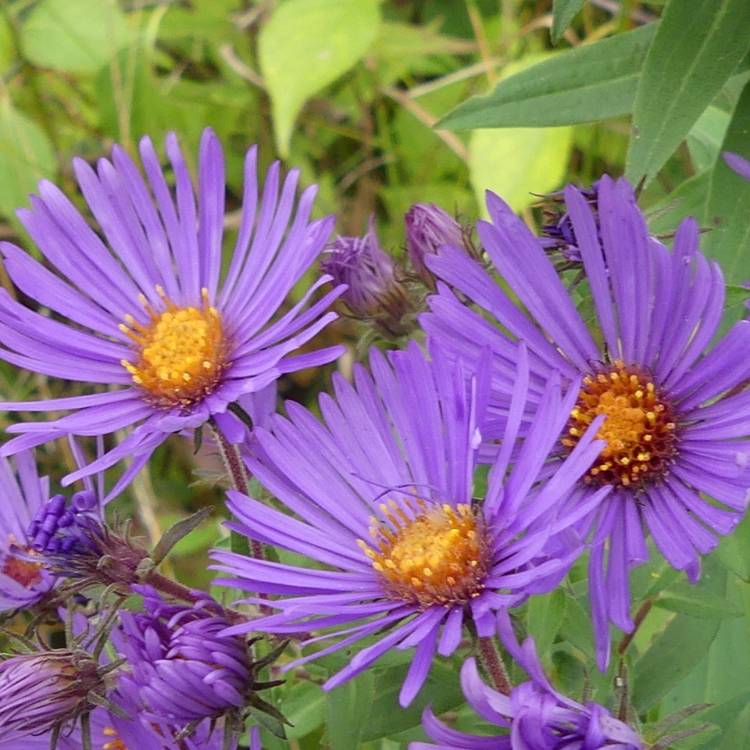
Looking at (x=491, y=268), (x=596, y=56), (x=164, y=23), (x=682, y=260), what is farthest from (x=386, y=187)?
(x=682, y=260)

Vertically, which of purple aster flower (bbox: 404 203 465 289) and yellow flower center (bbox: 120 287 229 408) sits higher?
A: purple aster flower (bbox: 404 203 465 289)

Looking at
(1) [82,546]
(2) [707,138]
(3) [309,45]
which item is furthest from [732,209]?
(3) [309,45]

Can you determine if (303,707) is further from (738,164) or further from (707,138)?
(707,138)

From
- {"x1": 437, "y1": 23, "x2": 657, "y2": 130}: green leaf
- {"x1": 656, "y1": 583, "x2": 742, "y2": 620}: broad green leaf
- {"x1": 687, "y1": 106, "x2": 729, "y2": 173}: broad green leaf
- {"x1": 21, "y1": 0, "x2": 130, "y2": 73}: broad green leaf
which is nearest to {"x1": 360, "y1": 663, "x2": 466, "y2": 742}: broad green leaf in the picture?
{"x1": 656, "y1": 583, "x2": 742, "y2": 620}: broad green leaf

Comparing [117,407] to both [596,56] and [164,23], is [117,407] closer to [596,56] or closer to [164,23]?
[596,56]

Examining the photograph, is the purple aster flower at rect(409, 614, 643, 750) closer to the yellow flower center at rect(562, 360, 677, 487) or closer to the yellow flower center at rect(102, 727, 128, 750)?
the yellow flower center at rect(562, 360, 677, 487)

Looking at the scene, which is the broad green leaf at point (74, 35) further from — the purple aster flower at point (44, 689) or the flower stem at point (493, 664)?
the flower stem at point (493, 664)

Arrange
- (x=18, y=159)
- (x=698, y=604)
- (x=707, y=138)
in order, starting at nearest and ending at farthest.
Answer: (x=698, y=604)
(x=707, y=138)
(x=18, y=159)
